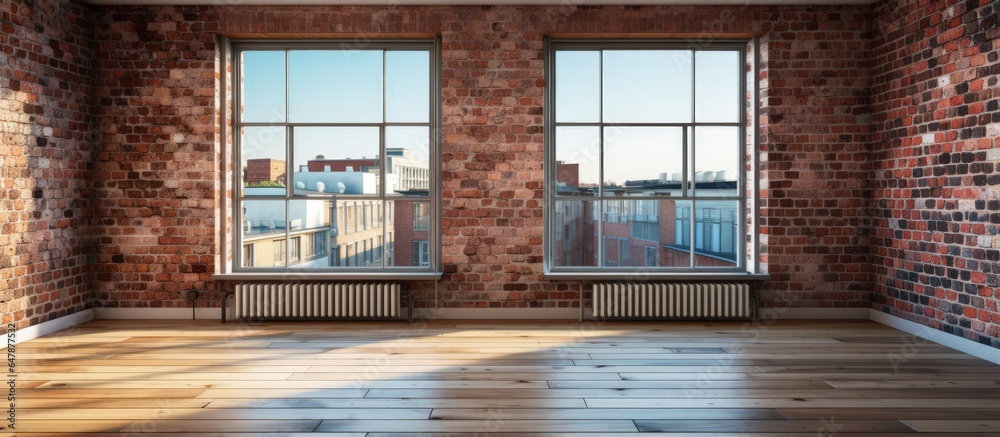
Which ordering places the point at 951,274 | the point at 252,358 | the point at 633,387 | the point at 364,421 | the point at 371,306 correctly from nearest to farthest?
1. the point at 364,421
2. the point at 633,387
3. the point at 252,358
4. the point at 951,274
5. the point at 371,306

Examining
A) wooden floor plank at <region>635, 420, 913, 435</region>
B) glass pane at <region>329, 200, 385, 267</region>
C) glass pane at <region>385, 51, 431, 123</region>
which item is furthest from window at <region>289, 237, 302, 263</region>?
wooden floor plank at <region>635, 420, 913, 435</region>

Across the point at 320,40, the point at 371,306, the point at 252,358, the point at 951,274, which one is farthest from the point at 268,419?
the point at 951,274

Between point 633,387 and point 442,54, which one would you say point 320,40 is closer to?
point 442,54

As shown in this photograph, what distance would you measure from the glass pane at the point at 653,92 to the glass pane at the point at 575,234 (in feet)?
2.54

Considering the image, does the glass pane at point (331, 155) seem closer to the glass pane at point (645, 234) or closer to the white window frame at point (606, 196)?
the white window frame at point (606, 196)

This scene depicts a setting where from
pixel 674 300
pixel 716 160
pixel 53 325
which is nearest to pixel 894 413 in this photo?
pixel 674 300

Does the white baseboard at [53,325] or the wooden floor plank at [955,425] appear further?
the white baseboard at [53,325]

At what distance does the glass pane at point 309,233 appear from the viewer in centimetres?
545

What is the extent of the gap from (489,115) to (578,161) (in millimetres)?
849

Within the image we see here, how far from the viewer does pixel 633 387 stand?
11.3 feet

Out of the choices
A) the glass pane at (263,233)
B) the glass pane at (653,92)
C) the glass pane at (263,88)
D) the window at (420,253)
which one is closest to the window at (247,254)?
the glass pane at (263,233)

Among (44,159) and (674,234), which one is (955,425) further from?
(44,159)

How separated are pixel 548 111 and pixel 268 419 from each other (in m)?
3.39

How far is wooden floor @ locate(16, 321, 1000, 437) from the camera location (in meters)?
2.90
